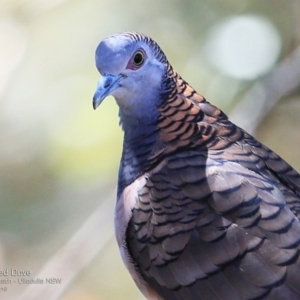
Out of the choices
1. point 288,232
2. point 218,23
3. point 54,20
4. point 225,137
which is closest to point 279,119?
point 218,23

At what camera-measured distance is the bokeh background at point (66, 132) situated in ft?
6.27

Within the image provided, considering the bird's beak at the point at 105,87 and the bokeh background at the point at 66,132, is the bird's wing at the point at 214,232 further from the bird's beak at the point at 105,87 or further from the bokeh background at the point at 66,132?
the bokeh background at the point at 66,132

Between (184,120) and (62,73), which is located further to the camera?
(62,73)

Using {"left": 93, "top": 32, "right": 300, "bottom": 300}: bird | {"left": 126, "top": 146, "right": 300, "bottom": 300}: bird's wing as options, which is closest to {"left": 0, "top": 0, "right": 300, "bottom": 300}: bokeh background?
{"left": 93, "top": 32, "right": 300, "bottom": 300}: bird

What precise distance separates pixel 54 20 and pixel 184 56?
0.45 metres

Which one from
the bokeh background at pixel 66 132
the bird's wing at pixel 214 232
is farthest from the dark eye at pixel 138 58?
the bokeh background at pixel 66 132

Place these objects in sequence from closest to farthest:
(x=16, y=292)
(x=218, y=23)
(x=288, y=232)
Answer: (x=288, y=232), (x=16, y=292), (x=218, y=23)

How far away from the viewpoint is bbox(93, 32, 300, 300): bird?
1.00m

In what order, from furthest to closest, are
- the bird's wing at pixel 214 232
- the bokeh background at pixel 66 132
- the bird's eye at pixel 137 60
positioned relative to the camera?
the bokeh background at pixel 66 132, the bird's eye at pixel 137 60, the bird's wing at pixel 214 232

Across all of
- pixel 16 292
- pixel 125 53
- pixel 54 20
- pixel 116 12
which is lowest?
pixel 16 292

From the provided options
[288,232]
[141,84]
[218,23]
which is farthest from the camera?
[218,23]

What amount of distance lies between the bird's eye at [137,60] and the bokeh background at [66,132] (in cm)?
81

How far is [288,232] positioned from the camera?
1.01 metres

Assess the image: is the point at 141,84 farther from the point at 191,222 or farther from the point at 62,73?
the point at 62,73
